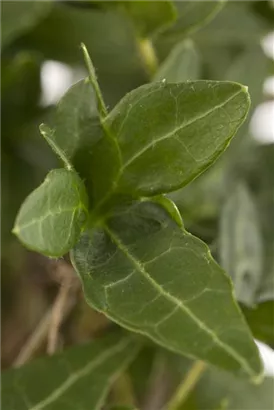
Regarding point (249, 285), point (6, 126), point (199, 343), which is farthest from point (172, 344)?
point (6, 126)

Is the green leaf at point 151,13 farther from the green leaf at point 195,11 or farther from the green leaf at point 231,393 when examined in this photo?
the green leaf at point 231,393

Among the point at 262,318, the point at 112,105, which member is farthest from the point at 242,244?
the point at 112,105

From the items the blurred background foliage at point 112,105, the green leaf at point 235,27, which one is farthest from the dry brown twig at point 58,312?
the green leaf at point 235,27

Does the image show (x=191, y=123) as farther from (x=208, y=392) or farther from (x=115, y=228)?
(x=208, y=392)

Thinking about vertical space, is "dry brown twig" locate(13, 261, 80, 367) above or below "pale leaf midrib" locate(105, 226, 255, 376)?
below

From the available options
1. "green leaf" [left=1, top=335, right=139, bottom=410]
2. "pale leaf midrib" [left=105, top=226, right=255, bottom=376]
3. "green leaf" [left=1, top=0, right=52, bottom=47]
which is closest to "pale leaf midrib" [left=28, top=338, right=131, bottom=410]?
"green leaf" [left=1, top=335, right=139, bottom=410]

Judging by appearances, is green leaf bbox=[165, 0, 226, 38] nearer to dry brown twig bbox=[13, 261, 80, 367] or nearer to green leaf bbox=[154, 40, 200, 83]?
green leaf bbox=[154, 40, 200, 83]
